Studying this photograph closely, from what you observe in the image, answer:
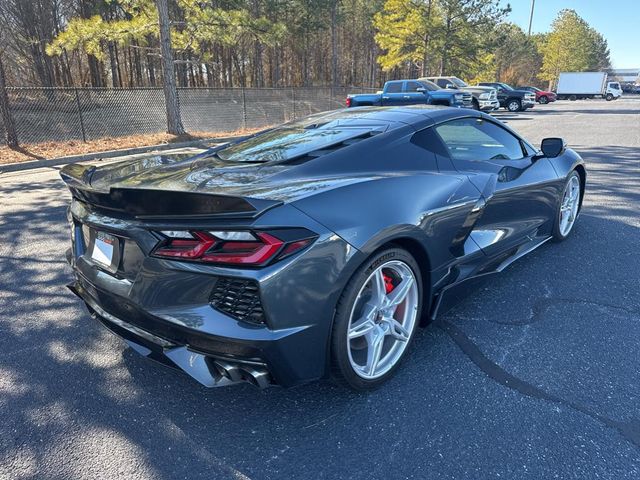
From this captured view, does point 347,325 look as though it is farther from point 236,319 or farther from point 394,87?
point 394,87

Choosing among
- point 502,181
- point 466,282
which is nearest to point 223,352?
point 466,282

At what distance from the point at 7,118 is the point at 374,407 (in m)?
12.5

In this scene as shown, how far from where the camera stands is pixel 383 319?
2324 mm

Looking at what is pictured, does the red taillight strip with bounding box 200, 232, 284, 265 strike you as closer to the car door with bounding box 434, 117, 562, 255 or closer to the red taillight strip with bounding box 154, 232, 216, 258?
the red taillight strip with bounding box 154, 232, 216, 258

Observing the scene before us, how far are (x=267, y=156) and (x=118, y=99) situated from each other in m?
14.2

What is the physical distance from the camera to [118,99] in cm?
1459

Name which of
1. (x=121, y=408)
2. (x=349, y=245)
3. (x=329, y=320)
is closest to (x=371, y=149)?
(x=349, y=245)

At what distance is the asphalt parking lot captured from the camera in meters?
1.84

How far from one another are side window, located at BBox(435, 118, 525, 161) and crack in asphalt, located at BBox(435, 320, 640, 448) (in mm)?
1199

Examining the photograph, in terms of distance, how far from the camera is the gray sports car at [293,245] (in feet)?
5.87

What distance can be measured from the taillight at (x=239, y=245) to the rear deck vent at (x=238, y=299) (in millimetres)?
84

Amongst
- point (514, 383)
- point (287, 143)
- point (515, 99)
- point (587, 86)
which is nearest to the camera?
point (514, 383)

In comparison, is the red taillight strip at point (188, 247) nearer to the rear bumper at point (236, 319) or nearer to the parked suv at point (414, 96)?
the rear bumper at point (236, 319)

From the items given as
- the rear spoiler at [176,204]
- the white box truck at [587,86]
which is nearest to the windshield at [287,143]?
the rear spoiler at [176,204]
